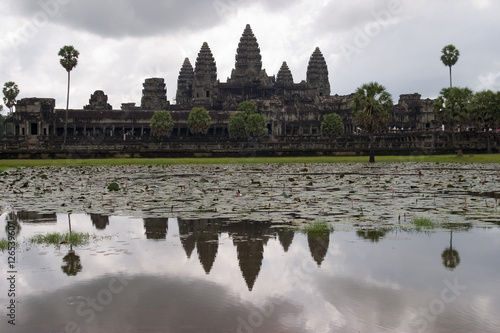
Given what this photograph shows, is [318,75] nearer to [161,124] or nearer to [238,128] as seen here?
[238,128]

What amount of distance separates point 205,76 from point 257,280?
139 metres

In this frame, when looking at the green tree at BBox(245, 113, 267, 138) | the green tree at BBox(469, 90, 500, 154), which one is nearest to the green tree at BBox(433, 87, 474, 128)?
the green tree at BBox(469, 90, 500, 154)

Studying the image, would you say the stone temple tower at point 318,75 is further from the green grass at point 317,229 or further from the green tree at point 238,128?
the green grass at point 317,229

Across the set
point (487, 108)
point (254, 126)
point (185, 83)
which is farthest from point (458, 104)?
point (185, 83)

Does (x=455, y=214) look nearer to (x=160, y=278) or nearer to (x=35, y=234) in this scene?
(x=160, y=278)

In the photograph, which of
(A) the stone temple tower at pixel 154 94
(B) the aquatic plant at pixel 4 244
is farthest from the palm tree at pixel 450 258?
(A) the stone temple tower at pixel 154 94

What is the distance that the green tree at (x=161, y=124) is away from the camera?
350 feet

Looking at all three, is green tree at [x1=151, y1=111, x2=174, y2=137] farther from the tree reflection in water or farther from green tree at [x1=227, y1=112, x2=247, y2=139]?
the tree reflection in water

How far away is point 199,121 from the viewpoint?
107312 millimetres

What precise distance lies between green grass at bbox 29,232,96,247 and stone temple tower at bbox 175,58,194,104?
147 meters

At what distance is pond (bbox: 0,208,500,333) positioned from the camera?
5.69 meters

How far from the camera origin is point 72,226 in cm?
1115

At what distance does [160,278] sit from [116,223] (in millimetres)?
4438

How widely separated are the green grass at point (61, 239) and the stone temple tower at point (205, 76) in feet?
432
